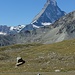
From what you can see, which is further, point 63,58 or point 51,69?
point 63,58

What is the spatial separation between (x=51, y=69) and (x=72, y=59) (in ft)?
43.6

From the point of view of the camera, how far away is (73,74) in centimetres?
4103

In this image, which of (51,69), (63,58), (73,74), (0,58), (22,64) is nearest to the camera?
(73,74)

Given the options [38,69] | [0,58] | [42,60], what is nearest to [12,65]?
[42,60]

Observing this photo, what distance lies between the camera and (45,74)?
42.9 meters

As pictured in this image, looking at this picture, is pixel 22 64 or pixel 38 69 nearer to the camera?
pixel 38 69

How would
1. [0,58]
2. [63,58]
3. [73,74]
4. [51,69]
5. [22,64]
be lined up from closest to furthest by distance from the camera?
[73,74] → [51,69] → [22,64] → [63,58] → [0,58]

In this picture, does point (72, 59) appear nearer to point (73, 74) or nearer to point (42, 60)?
point (42, 60)

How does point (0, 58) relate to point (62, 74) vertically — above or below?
above

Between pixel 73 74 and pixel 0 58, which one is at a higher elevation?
pixel 0 58

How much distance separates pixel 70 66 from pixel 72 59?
10.4 m

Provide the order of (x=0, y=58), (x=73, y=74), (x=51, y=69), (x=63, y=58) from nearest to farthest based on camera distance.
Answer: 1. (x=73, y=74)
2. (x=51, y=69)
3. (x=63, y=58)
4. (x=0, y=58)

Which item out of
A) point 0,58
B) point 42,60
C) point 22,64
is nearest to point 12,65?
point 22,64

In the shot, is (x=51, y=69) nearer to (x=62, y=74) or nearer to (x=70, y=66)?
(x=70, y=66)
